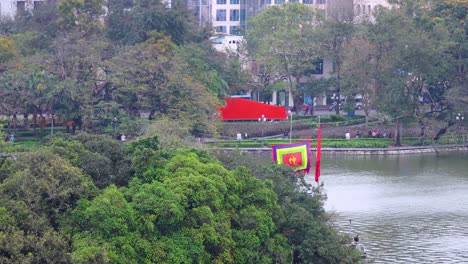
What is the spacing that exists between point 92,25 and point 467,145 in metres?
18.1

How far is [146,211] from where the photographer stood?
22359 millimetres

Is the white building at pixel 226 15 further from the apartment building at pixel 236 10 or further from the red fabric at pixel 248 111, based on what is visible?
the red fabric at pixel 248 111

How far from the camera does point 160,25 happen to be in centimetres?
5022

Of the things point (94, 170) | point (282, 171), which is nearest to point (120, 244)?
point (94, 170)

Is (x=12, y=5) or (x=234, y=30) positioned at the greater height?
(x=12, y=5)

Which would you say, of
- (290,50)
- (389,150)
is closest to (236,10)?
(290,50)

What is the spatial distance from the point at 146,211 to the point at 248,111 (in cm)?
2974

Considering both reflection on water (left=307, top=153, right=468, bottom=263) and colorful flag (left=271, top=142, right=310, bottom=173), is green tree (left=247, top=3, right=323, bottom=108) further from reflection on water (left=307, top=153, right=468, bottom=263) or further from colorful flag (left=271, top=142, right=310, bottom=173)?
colorful flag (left=271, top=142, right=310, bottom=173)

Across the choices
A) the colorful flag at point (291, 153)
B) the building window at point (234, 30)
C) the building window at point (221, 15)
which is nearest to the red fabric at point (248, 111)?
the colorful flag at point (291, 153)

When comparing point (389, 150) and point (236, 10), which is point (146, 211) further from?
point (236, 10)

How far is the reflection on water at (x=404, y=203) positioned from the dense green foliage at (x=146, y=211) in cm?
344

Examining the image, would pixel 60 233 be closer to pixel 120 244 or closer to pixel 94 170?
pixel 120 244

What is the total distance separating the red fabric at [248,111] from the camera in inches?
2029

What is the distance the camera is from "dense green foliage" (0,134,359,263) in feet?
69.5
